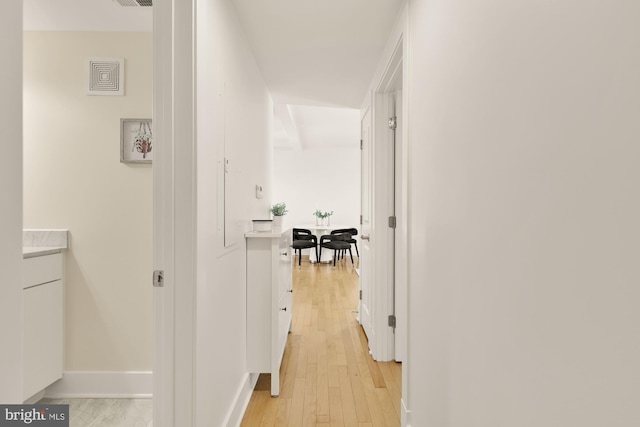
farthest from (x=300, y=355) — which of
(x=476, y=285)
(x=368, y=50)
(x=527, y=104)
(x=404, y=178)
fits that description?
(x=527, y=104)

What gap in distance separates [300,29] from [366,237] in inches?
73.5

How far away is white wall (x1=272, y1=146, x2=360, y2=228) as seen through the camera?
916cm

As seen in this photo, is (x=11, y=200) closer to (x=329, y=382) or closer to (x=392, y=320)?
(x=329, y=382)

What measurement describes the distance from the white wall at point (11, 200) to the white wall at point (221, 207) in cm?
79

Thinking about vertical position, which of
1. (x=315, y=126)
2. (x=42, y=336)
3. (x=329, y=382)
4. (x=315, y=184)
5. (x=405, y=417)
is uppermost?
(x=315, y=126)

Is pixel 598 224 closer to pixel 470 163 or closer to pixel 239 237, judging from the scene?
pixel 470 163

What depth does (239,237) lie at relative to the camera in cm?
221

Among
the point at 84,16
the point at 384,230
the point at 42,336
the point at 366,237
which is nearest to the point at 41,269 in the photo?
the point at 42,336

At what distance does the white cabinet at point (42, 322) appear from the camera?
209cm

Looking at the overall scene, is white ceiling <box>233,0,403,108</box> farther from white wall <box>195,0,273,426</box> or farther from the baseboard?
the baseboard

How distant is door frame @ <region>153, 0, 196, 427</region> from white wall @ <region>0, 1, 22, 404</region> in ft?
2.43

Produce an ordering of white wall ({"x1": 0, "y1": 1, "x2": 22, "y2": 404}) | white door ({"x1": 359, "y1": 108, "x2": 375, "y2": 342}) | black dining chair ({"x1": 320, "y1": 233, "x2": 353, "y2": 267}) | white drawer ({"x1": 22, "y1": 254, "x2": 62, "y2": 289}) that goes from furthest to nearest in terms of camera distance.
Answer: black dining chair ({"x1": 320, "y1": 233, "x2": 353, "y2": 267})
white door ({"x1": 359, "y1": 108, "x2": 375, "y2": 342})
white drawer ({"x1": 22, "y1": 254, "x2": 62, "y2": 289})
white wall ({"x1": 0, "y1": 1, "x2": 22, "y2": 404})

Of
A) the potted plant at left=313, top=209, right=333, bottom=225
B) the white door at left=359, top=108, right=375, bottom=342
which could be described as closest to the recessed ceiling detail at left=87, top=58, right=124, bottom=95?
the white door at left=359, top=108, right=375, bottom=342

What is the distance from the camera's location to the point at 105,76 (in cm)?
237
